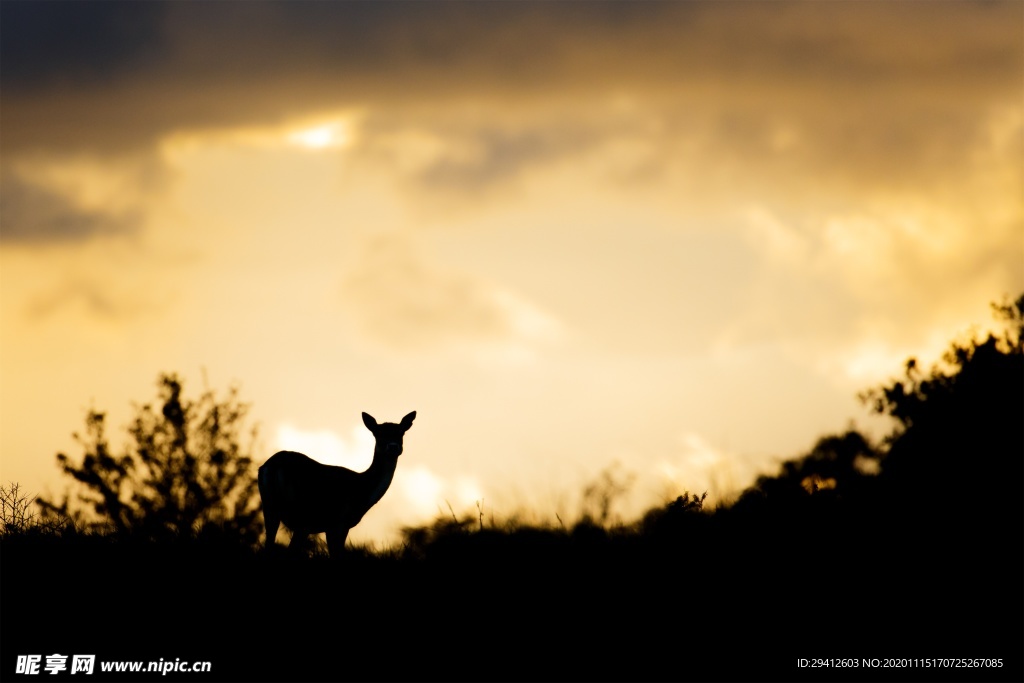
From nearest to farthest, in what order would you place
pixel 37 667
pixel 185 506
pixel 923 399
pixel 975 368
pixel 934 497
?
pixel 37 667, pixel 934 497, pixel 975 368, pixel 923 399, pixel 185 506

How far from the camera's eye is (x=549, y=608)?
12.4m

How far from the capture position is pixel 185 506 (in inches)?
1337

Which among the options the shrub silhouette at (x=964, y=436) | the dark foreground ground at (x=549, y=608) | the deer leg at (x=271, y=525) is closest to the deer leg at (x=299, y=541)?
the deer leg at (x=271, y=525)

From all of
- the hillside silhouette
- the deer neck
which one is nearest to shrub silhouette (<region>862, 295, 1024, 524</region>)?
the hillside silhouette

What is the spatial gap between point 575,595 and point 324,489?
5.41 metres

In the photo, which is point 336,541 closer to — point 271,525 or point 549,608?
point 271,525

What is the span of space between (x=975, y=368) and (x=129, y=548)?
16795 millimetres

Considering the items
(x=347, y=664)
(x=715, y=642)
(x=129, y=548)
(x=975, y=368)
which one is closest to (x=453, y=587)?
(x=347, y=664)

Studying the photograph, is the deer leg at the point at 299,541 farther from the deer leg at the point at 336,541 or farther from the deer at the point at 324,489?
the deer leg at the point at 336,541

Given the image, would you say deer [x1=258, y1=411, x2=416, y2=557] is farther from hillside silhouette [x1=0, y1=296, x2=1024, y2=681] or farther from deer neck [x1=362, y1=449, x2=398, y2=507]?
hillside silhouette [x1=0, y1=296, x2=1024, y2=681]

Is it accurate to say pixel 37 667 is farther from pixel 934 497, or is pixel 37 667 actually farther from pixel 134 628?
pixel 934 497

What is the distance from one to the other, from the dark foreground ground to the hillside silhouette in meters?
0.03

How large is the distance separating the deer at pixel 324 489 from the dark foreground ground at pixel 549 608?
1930 mm

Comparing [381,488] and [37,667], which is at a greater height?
[381,488]
